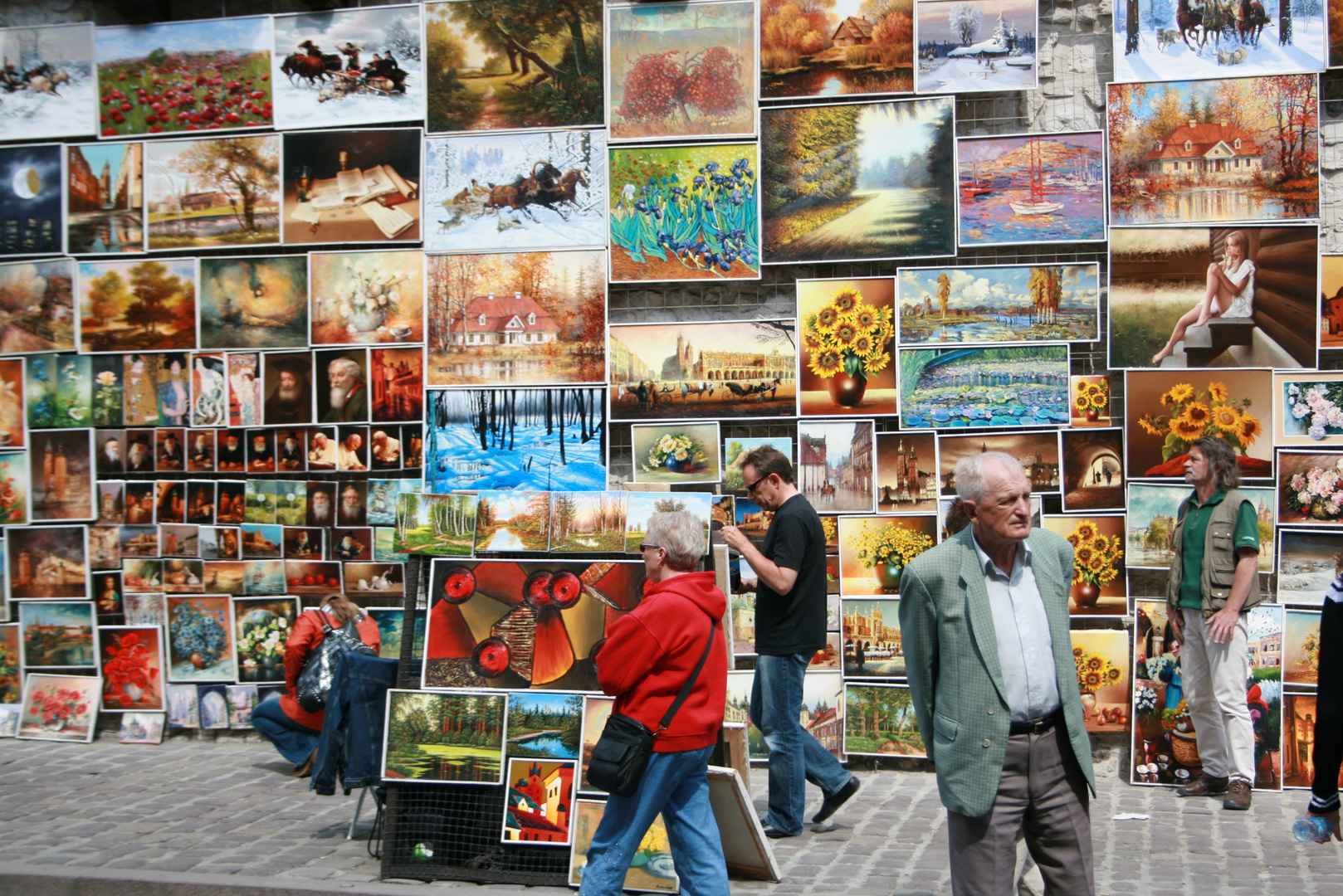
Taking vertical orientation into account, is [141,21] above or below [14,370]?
above

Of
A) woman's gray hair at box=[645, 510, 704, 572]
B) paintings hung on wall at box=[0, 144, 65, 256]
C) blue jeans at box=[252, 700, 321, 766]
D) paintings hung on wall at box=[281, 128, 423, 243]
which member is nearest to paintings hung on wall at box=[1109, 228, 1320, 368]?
woman's gray hair at box=[645, 510, 704, 572]

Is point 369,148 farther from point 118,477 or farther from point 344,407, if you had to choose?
point 118,477

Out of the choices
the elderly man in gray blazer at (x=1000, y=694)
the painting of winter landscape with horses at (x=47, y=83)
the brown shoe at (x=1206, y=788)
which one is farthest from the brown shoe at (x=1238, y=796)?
the painting of winter landscape with horses at (x=47, y=83)

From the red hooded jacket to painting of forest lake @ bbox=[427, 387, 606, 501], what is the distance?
3.30 meters

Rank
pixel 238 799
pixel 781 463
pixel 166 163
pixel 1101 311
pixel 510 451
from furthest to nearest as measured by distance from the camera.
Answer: pixel 166 163 → pixel 510 451 → pixel 1101 311 → pixel 238 799 → pixel 781 463

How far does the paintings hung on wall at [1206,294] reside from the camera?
6605mm

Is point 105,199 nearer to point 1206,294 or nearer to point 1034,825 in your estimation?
point 1206,294

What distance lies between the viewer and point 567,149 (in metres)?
7.41

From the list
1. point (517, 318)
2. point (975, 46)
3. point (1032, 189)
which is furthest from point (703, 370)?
point (975, 46)

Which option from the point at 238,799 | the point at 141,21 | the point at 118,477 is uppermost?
the point at 141,21

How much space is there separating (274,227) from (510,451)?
228cm

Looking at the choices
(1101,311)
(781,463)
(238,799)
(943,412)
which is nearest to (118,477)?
(238,799)

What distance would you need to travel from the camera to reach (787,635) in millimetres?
5473

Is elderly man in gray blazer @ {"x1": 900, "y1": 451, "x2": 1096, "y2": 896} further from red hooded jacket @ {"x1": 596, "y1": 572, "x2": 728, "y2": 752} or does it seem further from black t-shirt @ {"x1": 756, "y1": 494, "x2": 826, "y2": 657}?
black t-shirt @ {"x1": 756, "y1": 494, "x2": 826, "y2": 657}
